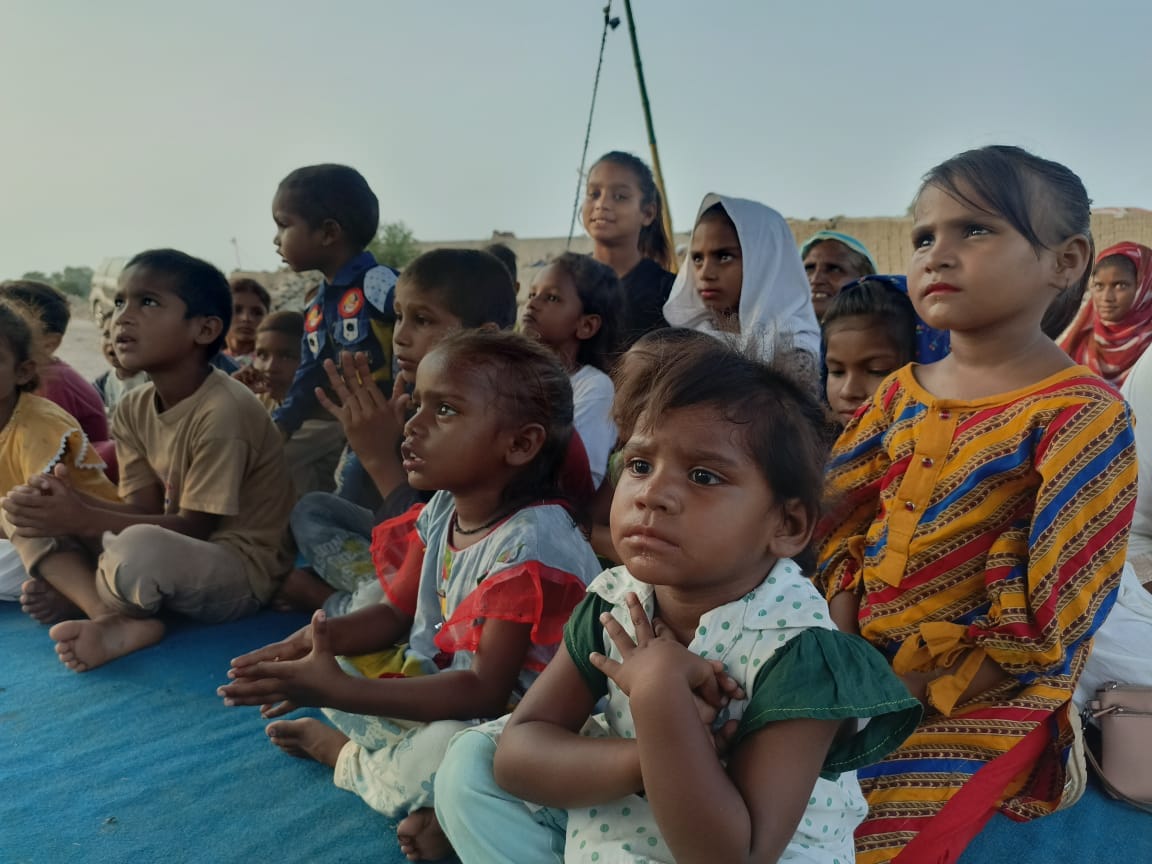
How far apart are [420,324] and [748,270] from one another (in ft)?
3.63

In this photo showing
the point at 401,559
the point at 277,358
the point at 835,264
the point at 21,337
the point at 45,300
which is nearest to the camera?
the point at 401,559

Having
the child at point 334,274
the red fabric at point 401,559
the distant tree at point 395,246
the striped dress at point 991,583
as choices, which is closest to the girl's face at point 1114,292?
the child at point 334,274

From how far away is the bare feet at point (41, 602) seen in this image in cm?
309

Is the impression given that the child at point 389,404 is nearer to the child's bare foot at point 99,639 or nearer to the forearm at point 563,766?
the child's bare foot at point 99,639

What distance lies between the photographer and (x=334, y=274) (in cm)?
377

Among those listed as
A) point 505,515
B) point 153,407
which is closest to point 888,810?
point 505,515

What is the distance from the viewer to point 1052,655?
156 cm

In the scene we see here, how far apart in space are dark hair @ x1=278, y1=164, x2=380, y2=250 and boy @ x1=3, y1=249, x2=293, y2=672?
54 centimetres

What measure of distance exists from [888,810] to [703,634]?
66cm

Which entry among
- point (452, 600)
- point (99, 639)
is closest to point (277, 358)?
point (99, 639)

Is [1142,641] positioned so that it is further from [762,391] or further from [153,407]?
[153,407]

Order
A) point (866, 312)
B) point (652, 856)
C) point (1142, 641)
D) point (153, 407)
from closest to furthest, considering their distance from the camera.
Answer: point (652, 856) < point (1142, 641) < point (866, 312) < point (153, 407)

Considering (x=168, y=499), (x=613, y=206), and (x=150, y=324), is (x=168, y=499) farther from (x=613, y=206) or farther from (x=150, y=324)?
(x=613, y=206)

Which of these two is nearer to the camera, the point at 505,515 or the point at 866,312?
the point at 505,515
